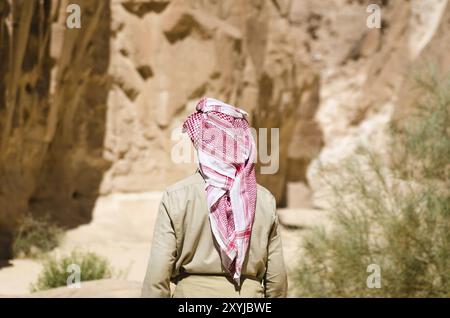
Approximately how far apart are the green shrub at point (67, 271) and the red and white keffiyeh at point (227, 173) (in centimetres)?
519

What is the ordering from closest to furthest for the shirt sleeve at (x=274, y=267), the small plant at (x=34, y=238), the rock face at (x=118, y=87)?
the shirt sleeve at (x=274, y=267) < the small plant at (x=34, y=238) < the rock face at (x=118, y=87)

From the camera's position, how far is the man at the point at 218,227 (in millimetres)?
2756

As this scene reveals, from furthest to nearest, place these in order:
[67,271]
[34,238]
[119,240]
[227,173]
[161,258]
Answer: [119,240] → [34,238] → [67,271] → [227,173] → [161,258]

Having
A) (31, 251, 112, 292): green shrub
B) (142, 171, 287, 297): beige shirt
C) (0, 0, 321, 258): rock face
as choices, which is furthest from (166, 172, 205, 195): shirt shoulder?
(0, 0, 321, 258): rock face

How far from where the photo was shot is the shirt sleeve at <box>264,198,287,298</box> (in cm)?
288

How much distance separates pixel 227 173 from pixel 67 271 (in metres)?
5.38

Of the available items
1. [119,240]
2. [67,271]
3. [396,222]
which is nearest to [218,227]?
[396,222]

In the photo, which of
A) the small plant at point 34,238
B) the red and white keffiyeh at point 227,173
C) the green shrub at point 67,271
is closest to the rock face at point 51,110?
the small plant at point 34,238

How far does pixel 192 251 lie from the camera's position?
9.07 ft

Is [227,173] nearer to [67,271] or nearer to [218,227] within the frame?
[218,227]

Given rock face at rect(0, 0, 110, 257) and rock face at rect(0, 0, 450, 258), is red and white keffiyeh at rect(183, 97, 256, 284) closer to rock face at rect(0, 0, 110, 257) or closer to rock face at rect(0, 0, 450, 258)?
rock face at rect(0, 0, 450, 258)

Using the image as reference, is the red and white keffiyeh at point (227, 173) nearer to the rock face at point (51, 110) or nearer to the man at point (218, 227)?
the man at point (218, 227)

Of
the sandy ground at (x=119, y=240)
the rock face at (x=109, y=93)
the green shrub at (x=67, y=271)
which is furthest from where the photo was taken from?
the rock face at (x=109, y=93)

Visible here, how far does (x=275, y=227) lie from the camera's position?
9.46ft
